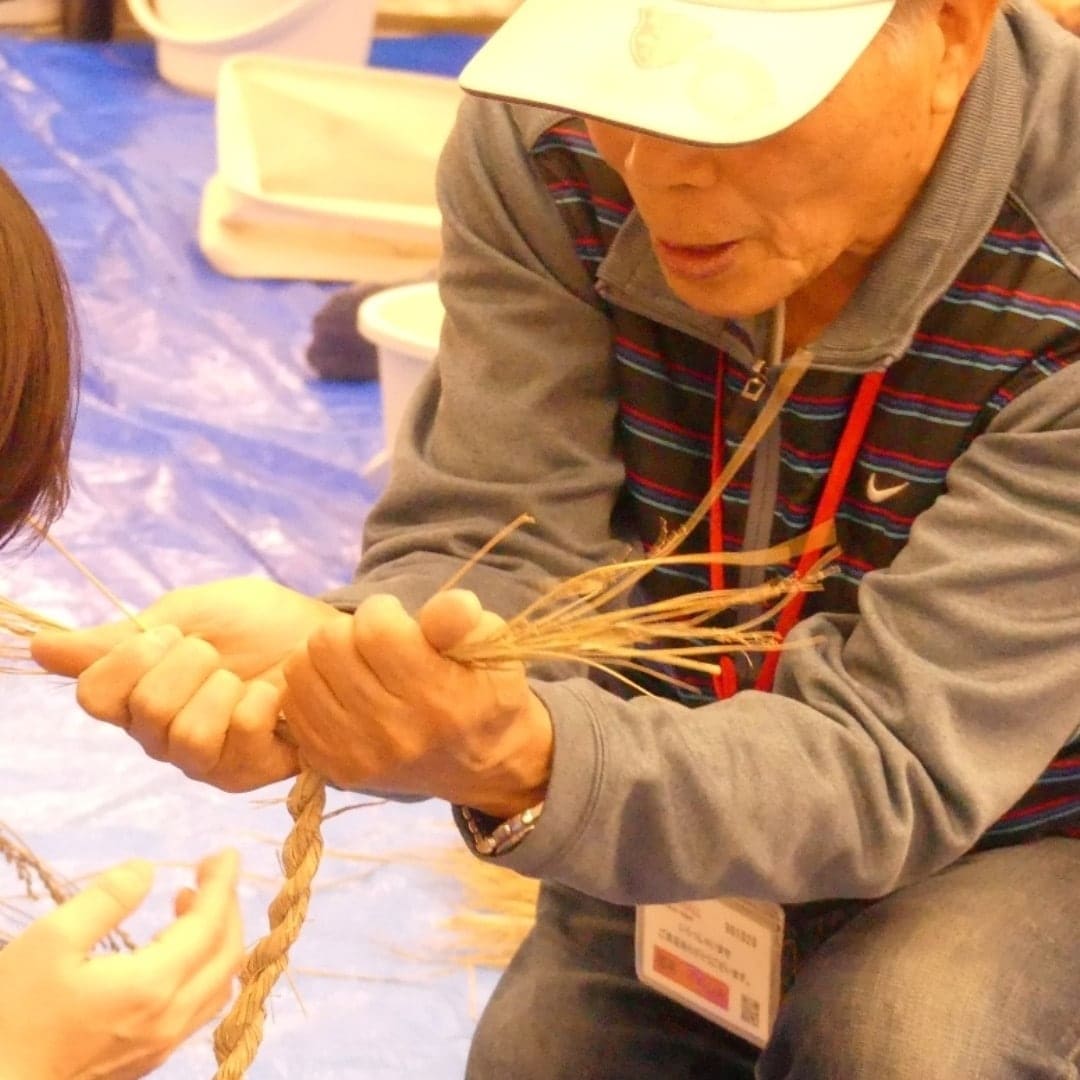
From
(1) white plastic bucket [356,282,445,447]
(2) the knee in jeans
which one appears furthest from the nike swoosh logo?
(1) white plastic bucket [356,282,445,447]

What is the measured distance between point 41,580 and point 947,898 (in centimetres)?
106

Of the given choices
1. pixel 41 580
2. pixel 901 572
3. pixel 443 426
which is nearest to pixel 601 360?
pixel 443 426

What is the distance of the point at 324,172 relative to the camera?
2.49m

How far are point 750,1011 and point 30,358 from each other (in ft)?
1.87

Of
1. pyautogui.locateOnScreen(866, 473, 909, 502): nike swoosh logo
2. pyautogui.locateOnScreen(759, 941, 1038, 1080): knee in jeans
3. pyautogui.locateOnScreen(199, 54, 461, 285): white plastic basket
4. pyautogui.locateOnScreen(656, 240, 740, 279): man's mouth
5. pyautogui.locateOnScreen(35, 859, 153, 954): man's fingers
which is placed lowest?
pyautogui.locateOnScreen(199, 54, 461, 285): white plastic basket

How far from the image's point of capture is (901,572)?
796 mm

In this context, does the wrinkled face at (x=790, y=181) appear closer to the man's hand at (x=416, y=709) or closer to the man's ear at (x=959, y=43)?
the man's ear at (x=959, y=43)

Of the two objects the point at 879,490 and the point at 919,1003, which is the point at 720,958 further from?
the point at 879,490

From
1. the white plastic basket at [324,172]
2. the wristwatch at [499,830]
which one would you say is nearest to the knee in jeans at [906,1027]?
the wristwatch at [499,830]

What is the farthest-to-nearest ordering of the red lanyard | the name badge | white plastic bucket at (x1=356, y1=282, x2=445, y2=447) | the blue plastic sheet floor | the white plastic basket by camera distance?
1. the white plastic basket
2. white plastic bucket at (x1=356, y1=282, x2=445, y2=447)
3. the blue plastic sheet floor
4. the name badge
5. the red lanyard

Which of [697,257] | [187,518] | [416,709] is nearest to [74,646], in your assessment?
[416,709]

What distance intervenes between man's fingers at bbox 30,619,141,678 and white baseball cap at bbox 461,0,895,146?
0.30m

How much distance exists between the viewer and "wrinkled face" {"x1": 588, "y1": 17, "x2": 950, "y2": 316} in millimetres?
705

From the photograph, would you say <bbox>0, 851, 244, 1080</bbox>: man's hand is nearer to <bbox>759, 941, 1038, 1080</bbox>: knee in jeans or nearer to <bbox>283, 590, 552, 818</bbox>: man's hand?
<bbox>283, 590, 552, 818</bbox>: man's hand
